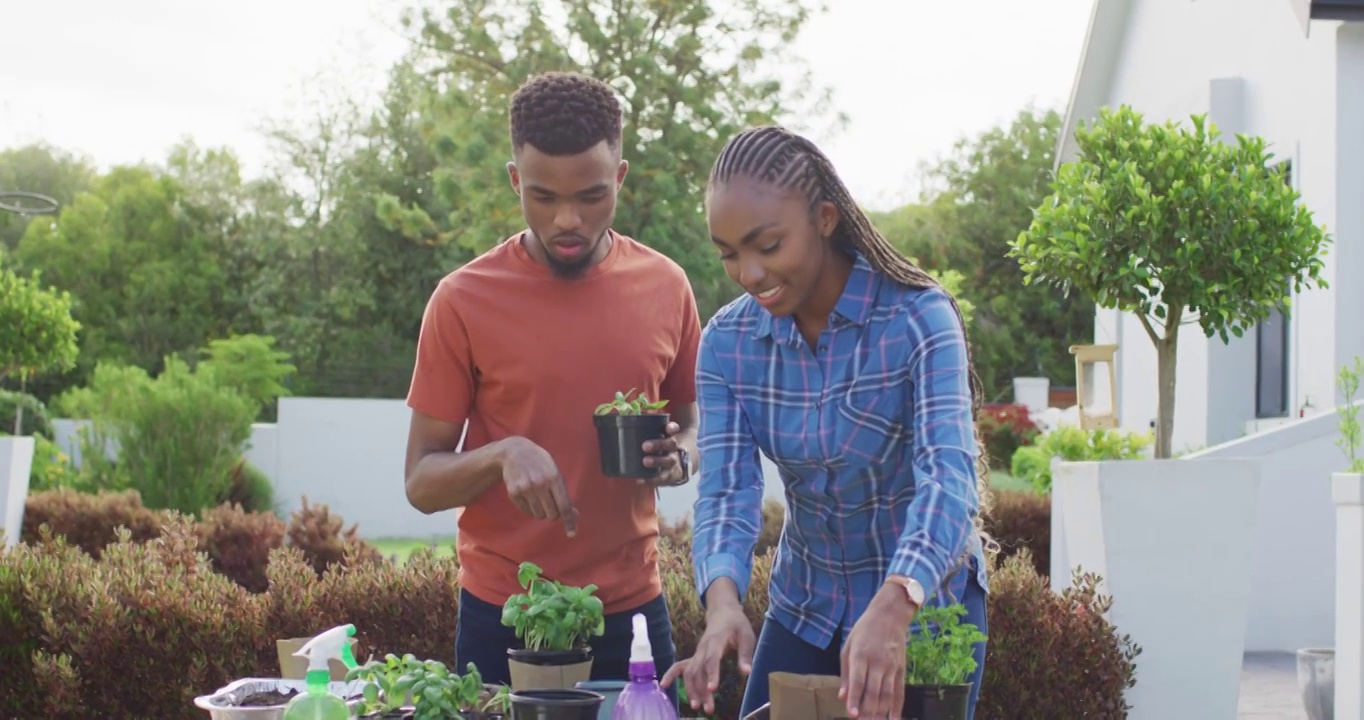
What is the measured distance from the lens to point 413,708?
8.44 ft

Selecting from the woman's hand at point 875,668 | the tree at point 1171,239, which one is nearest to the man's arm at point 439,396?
the woman's hand at point 875,668

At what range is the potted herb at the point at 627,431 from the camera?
3.05m

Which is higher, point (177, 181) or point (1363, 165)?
point (177, 181)

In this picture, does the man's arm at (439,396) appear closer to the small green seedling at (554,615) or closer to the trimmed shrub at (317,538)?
the small green seedling at (554,615)

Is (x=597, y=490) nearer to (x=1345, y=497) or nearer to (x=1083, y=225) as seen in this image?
(x=1345, y=497)

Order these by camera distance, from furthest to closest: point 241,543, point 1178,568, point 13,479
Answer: point 13,479 → point 241,543 → point 1178,568

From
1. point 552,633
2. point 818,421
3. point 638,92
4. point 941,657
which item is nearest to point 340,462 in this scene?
point 638,92

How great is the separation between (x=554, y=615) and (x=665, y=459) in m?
0.47

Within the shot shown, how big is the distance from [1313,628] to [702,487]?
891 cm

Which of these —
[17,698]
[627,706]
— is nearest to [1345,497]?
[627,706]

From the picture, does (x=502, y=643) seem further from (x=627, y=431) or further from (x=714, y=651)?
(x=714, y=651)

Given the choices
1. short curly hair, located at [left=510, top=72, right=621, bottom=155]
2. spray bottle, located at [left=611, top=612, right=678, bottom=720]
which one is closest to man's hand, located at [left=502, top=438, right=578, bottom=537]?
spray bottle, located at [left=611, top=612, right=678, bottom=720]

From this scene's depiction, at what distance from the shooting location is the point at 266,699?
278cm

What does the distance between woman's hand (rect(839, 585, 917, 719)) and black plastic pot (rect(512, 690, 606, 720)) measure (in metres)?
0.39
